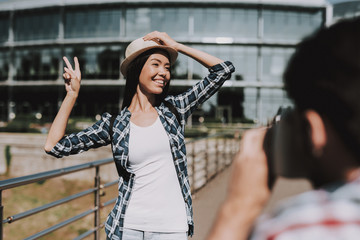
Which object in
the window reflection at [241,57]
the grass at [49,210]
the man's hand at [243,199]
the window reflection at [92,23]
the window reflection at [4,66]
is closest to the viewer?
the man's hand at [243,199]

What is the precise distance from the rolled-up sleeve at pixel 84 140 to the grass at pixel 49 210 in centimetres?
605

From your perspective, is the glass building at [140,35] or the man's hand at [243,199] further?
the glass building at [140,35]

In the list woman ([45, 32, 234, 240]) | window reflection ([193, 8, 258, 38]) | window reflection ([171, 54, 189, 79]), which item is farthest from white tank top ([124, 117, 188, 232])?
window reflection ([193, 8, 258, 38])

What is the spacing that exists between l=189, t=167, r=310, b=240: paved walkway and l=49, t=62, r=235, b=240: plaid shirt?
91.3 inches

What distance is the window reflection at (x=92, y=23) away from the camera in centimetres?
3675

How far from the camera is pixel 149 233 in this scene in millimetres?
1932

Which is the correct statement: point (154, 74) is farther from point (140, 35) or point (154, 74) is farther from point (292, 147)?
point (140, 35)

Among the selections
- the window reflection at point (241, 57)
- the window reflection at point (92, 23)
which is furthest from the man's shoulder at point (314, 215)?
the window reflection at point (92, 23)

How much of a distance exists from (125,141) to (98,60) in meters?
36.4

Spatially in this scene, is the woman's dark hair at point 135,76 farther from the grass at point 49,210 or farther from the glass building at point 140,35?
the glass building at point 140,35

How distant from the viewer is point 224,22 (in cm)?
3538

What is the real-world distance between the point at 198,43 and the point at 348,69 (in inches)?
1361

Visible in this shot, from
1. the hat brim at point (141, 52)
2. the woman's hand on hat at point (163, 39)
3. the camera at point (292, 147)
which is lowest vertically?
the camera at point (292, 147)

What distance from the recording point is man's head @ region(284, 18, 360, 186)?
0.53 m
